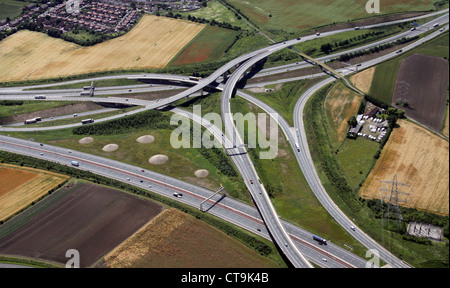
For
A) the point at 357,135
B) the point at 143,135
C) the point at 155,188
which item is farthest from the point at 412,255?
the point at 143,135

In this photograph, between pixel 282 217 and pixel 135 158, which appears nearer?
pixel 282 217

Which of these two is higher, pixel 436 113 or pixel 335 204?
pixel 436 113

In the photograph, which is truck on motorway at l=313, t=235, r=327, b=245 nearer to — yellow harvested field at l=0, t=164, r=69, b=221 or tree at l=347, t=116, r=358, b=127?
tree at l=347, t=116, r=358, b=127

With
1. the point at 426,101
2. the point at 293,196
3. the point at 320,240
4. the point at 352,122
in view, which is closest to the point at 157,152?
the point at 293,196

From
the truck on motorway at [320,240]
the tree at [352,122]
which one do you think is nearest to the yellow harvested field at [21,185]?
the truck on motorway at [320,240]

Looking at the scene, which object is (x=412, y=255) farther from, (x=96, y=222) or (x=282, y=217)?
(x=96, y=222)

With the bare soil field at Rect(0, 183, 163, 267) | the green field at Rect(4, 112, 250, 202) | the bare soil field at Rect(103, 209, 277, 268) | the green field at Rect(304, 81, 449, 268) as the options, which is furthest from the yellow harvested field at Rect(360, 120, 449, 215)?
the bare soil field at Rect(0, 183, 163, 267)
